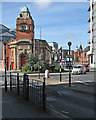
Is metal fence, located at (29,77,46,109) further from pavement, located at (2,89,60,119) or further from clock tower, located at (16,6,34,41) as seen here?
clock tower, located at (16,6,34,41)

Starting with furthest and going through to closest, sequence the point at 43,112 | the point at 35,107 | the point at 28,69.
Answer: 1. the point at 28,69
2. the point at 35,107
3. the point at 43,112

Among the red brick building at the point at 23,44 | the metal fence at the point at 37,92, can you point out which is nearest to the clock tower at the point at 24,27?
the red brick building at the point at 23,44

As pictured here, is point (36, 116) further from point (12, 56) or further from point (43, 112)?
point (12, 56)

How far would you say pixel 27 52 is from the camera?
57.1 metres

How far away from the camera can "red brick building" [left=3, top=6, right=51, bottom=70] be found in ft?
188

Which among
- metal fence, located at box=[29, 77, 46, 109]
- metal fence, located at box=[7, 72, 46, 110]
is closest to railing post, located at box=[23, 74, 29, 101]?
metal fence, located at box=[7, 72, 46, 110]

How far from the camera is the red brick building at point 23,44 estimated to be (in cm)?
5719

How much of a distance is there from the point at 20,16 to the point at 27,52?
1291 cm

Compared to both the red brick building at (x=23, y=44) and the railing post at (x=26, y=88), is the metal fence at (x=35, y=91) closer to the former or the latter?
the railing post at (x=26, y=88)

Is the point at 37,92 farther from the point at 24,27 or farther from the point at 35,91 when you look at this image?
the point at 24,27

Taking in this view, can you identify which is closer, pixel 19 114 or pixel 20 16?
pixel 19 114

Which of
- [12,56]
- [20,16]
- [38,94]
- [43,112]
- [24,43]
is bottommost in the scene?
[43,112]

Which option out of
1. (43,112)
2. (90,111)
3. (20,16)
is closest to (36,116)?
(43,112)

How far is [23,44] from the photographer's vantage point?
189 feet
